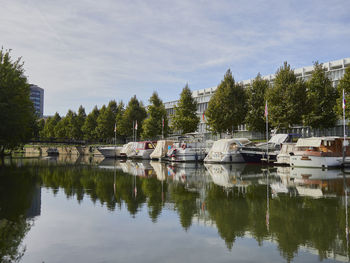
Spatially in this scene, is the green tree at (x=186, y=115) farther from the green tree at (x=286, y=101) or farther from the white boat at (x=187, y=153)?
the green tree at (x=286, y=101)

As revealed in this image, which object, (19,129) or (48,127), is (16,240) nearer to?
(19,129)

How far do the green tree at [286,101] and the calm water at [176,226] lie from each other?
1260 inches

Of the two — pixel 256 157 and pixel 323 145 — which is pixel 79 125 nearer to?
pixel 256 157

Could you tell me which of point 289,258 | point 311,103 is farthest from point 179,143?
point 289,258

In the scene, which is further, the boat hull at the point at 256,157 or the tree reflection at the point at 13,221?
the boat hull at the point at 256,157

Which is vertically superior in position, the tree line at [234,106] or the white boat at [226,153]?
the tree line at [234,106]

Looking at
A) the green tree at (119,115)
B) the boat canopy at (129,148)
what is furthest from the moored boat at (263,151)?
the green tree at (119,115)

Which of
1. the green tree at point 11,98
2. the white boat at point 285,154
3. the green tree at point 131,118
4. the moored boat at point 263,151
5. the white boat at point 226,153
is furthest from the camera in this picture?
the green tree at point 131,118

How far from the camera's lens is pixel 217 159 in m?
46.2

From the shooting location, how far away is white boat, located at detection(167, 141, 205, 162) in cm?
5050

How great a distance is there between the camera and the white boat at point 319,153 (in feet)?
116

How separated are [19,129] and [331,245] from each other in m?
28.4

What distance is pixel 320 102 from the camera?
51531 millimetres

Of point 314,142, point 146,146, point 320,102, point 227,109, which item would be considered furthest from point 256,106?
point 314,142
